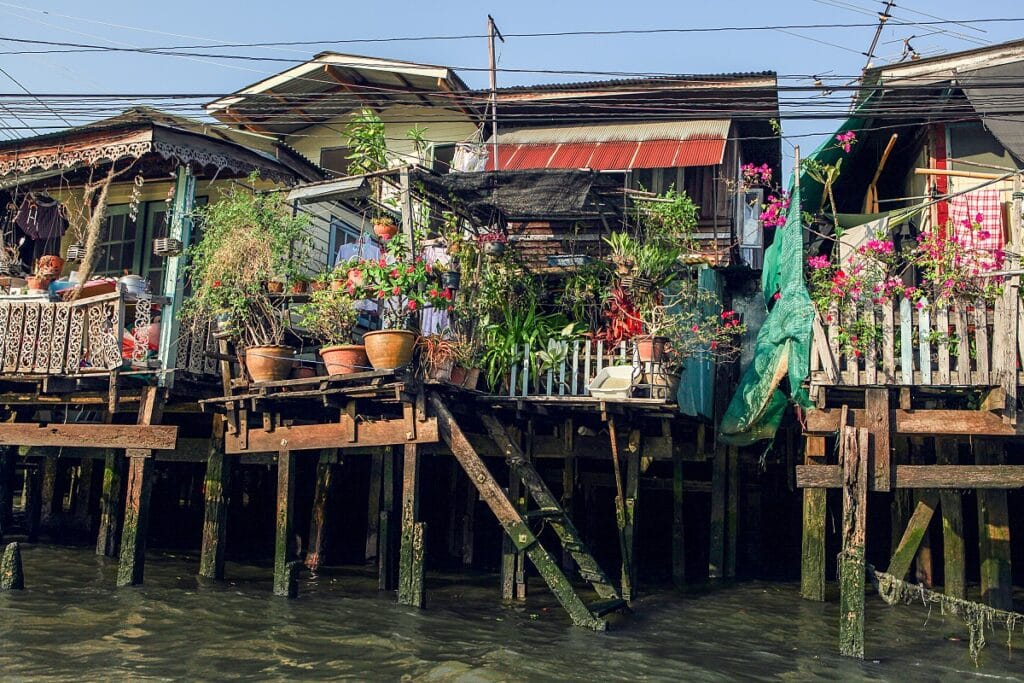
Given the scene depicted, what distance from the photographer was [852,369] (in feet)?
37.1

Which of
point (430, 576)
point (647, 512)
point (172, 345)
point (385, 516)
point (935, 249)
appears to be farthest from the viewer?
point (647, 512)

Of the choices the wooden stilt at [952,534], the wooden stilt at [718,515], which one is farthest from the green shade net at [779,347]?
the wooden stilt at [952,534]

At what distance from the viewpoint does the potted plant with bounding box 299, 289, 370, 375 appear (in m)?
12.5

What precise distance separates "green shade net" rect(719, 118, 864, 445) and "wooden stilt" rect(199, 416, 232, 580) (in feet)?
23.0

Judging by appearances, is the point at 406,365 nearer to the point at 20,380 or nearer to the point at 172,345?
the point at 172,345

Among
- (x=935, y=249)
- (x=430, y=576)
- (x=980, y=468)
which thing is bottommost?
(x=430, y=576)

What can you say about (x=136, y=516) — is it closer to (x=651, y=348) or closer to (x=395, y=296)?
(x=395, y=296)

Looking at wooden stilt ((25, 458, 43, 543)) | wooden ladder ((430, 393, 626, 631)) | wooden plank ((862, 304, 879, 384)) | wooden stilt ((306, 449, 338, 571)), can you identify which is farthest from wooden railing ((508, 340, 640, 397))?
wooden stilt ((25, 458, 43, 543))

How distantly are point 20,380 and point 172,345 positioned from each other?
2.17 metres

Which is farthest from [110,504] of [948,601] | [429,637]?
[948,601]

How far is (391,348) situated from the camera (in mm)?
12078

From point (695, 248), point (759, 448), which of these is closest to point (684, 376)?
point (695, 248)

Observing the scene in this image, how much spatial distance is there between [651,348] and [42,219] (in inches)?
418

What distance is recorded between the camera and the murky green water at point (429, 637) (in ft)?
32.6
